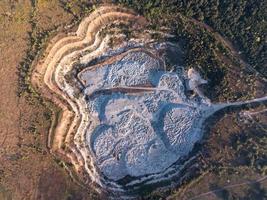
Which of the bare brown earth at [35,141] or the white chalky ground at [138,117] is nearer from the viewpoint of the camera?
the bare brown earth at [35,141]

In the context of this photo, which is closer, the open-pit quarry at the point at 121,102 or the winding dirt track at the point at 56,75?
the winding dirt track at the point at 56,75

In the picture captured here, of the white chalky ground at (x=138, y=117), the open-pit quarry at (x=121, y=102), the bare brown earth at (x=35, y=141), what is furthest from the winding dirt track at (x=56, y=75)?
the white chalky ground at (x=138, y=117)

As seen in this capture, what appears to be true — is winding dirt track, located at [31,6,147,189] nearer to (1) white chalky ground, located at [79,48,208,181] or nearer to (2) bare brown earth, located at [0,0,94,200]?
(2) bare brown earth, located at [0,0,94,200]

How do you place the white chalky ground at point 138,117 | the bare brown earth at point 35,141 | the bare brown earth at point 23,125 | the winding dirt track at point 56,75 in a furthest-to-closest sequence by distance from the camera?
1. the white chalky ground at point 138,117
2. the winding dirt track at point 56,75
3. the bare brown earth at point 23,125
4. the bare brown earth at point 35,141

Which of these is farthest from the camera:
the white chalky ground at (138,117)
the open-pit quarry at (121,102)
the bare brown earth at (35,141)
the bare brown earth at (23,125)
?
the white chalky ground at (138,117)

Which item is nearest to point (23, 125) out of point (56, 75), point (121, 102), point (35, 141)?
point (35, 141)

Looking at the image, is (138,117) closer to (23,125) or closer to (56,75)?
(56,75)

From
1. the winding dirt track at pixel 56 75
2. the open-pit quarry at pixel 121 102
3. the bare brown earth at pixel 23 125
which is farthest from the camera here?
the open-pit quarry at pixel 121 102

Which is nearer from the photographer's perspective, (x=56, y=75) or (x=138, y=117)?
(x=56, y=75)

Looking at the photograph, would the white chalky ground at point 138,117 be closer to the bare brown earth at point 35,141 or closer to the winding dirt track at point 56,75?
the winding dirt track at point 56,75

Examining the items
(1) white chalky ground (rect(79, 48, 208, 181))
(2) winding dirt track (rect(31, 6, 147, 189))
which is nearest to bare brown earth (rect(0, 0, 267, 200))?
(2) winding dirt track (rect(31, 6, 147, 189))
